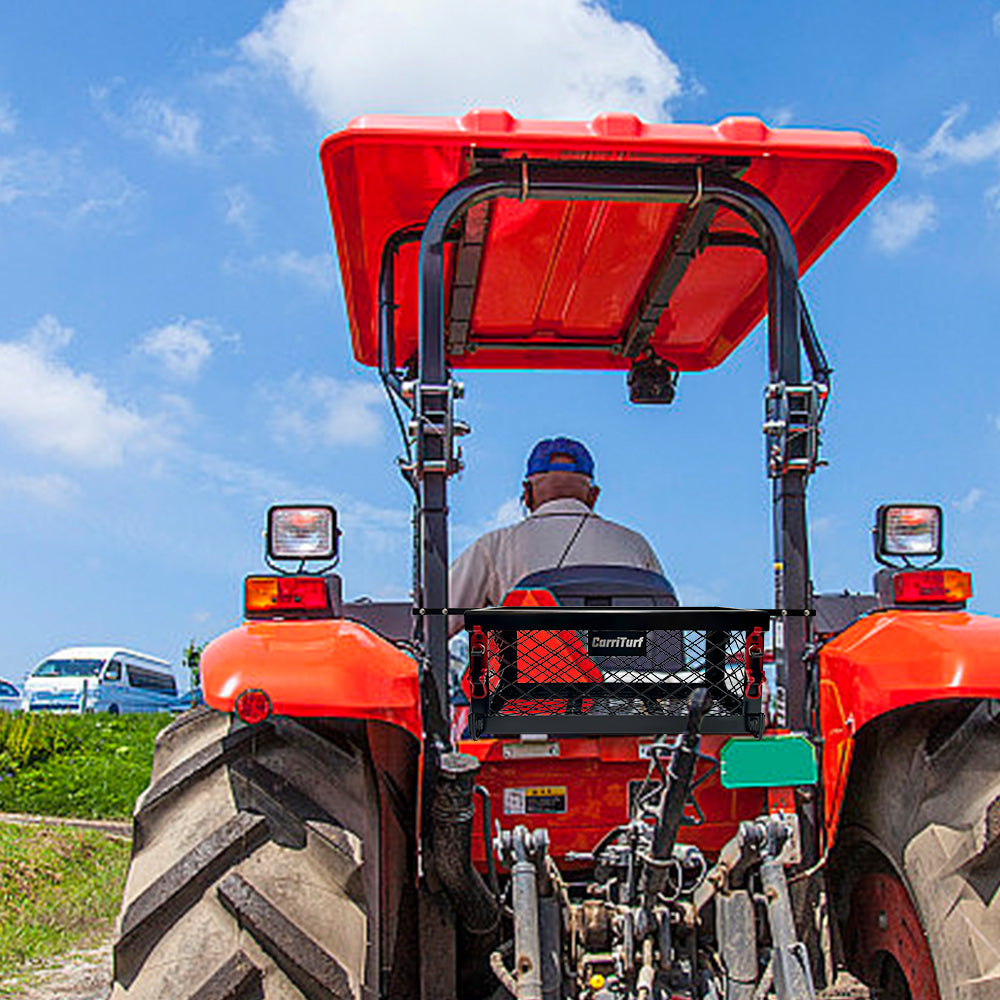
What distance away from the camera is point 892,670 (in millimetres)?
2760

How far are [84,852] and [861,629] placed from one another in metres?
8.02

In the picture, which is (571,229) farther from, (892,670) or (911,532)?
(892,670)

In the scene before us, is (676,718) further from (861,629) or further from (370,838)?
(370,838)

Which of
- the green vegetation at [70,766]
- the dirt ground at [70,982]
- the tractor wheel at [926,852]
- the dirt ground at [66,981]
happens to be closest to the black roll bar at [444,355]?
the tractor wheel at [926,852]

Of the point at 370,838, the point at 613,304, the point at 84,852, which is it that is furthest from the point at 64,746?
the point at 370,838

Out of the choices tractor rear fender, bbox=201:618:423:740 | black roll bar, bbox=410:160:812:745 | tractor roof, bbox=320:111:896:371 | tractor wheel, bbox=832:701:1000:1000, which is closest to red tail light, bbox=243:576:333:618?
tractor rear fender, bbox=201:618:423:740

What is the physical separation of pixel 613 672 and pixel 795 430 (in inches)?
33.7

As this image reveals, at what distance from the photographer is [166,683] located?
45.4m

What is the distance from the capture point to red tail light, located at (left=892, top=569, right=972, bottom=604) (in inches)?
119

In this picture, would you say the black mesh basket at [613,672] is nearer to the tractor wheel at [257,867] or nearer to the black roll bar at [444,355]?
the black roll bar at [444,355]

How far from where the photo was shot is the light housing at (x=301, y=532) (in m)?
2.96

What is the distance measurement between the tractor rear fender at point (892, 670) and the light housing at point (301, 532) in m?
1.28

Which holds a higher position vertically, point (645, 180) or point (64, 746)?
point (645, 180)

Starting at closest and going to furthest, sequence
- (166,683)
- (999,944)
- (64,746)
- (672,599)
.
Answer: (999,944) → (672,599) → (64,746) → (166,683)
